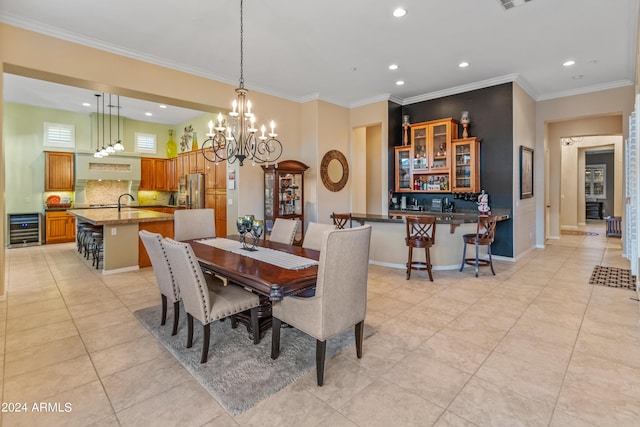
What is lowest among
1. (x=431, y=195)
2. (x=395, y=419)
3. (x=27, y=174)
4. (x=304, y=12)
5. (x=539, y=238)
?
(x=395, y=419)

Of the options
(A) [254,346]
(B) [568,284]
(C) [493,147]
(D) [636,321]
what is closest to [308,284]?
(A) [254,346]

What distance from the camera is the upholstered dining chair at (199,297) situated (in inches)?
88.5

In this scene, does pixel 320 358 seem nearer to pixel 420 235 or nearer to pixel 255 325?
pixel 255 325

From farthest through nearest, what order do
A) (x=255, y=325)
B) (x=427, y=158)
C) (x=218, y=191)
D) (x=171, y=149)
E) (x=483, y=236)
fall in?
1. (x=171, y=149)
2. (x=218, y=191)
3. (x=427, y=158)
4. (x=483, y=236)
5. (x=255, y=325)

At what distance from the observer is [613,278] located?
449 cm

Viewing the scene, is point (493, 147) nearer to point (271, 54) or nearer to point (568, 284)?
point (568, 284)

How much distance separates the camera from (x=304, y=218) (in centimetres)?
624

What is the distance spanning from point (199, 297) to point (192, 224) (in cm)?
190

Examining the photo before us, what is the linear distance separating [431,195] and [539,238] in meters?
2.65

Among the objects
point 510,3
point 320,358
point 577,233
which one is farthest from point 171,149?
point 577,233

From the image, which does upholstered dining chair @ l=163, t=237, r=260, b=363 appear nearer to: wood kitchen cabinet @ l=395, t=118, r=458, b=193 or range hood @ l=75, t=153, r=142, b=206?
wood kitchen cabinet @ l=395, t=118, r=458, b=193

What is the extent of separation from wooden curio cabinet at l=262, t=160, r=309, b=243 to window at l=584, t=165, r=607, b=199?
40.7ft

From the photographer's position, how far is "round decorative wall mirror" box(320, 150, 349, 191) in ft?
21.0

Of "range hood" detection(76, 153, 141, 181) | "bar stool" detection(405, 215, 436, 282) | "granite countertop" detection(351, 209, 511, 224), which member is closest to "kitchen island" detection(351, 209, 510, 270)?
"granite countertop" detection(351, 209, 511, 224)
